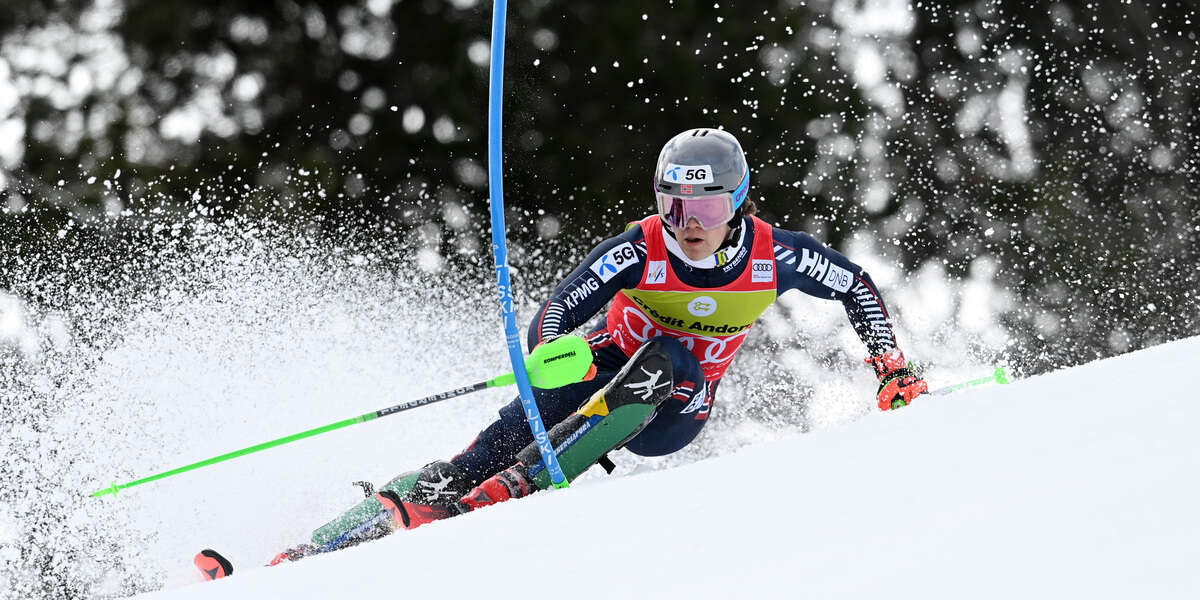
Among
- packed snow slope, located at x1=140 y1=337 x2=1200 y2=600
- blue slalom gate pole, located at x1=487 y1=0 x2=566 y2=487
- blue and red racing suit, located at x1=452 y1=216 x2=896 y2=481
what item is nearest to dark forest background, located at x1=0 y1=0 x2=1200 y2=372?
blue and red racing suit, located at x1=452 y1=216 x2=896 y2=481

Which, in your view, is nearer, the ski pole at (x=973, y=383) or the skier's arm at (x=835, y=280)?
the ski pole at (x=973, y=383)

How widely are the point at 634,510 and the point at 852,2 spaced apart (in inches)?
553

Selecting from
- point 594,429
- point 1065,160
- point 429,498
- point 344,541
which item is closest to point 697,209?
point 594,429

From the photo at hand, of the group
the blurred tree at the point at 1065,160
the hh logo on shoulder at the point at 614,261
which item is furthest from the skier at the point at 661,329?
the blurred tree at the point at 1065,160

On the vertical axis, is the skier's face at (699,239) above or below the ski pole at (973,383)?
above

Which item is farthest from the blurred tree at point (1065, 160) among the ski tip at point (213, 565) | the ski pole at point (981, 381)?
the ski tip at point (213, 565)

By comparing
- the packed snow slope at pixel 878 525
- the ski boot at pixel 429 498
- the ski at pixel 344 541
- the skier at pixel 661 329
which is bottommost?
the packed snow slope at pixel 878 525

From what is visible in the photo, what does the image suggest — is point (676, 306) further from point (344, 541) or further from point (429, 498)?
point (344, 541)

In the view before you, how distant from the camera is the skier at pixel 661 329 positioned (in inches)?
140

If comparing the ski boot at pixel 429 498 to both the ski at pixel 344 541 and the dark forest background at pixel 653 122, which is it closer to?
the ski at pixel 344 541

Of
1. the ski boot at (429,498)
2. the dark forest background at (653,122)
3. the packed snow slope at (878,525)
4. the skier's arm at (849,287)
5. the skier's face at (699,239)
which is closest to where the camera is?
the packed snow slope at (878,525)

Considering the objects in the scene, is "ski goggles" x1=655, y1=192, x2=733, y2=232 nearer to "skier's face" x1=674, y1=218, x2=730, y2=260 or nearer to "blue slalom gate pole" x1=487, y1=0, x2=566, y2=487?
"skier's face" x1=674, y1=218, x2=730, y2=260

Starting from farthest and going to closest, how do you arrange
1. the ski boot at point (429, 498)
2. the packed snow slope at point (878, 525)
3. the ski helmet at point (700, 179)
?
1. the ski helmet at point (700, 179)
2. the ski boot at point (429, 498)
3. the packed snow slope at point (878, 525)

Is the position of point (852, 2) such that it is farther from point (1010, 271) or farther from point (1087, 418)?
point (1087, 418)
